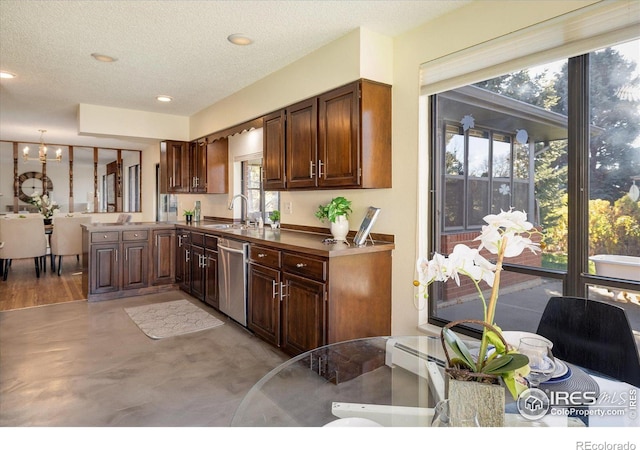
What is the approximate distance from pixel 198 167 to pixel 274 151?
7.55 ft

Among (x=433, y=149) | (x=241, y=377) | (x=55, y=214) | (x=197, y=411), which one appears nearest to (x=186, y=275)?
(x=241, y=377)

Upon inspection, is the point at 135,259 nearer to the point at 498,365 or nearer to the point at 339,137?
the point at 339,137

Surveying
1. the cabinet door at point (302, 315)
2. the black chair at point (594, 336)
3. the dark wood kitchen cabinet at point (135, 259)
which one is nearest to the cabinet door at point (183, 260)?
the dark wood kitchen cabinet at point (135, 259)

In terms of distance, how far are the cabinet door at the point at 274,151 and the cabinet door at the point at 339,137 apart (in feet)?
1.89

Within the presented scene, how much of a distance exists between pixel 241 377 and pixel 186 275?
263cm

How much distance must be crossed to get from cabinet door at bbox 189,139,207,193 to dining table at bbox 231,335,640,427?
14.1 feet

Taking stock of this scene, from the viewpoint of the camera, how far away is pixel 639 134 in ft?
6.11

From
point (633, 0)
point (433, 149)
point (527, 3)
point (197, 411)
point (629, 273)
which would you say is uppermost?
point (527, 3)

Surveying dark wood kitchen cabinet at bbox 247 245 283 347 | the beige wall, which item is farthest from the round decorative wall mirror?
the beige wall

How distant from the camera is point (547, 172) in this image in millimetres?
2215

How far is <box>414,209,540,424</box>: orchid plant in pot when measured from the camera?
2.87ft

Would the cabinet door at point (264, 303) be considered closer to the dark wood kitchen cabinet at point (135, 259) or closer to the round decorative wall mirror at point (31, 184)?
the dark wood kitchen cabinet at point (135, 259)

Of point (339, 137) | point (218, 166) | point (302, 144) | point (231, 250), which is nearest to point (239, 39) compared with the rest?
point (302, 144)
